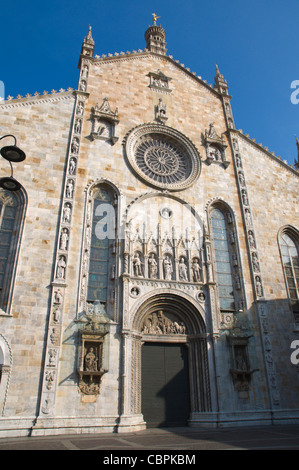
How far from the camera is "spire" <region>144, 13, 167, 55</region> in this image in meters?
23.4

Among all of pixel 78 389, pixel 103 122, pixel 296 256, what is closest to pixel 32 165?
pixel 103 122

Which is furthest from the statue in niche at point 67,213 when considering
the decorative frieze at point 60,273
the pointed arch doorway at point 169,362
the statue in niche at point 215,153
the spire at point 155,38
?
the spire at point 155,38

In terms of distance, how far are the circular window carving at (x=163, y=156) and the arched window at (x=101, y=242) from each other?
7.59 feet

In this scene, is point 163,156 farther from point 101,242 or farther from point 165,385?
point 165,385

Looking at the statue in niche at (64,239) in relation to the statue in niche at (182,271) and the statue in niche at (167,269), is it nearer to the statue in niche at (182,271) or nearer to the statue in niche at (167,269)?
the statue in niche at (167,269)

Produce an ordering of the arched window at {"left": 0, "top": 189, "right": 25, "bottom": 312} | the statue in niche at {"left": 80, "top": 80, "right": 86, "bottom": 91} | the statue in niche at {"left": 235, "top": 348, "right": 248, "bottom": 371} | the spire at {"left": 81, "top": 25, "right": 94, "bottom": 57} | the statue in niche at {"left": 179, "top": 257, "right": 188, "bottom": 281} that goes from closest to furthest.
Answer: the arched window at {"left": 0, "top": 189, "right": 25, "bottom": 312}
the statue in niche at {"left": 235, "top": 348, "right": 248, "bottom": 371}
the statue in niche at {"left": 179, "top": 257, "right": 188, "bottom": 281}
the statue in niche at {"left": 80, "top": 80, "right": 86, "bottom": 91}
the spire at {"left": 81, "top": 25, "right": 94, "bottom": 57}

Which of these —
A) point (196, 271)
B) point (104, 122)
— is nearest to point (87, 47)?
point (104, 122)

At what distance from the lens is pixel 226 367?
15375 mm

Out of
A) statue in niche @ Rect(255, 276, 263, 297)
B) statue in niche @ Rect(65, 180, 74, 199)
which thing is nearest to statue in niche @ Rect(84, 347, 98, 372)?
statue in niche @ Rect(65, 180, 74, 199)

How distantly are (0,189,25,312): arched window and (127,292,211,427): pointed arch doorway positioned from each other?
5.24 m

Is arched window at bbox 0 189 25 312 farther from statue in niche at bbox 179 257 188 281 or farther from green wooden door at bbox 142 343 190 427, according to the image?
statue in niche at bbox 179 257 188 281

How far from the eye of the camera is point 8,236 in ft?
48.8

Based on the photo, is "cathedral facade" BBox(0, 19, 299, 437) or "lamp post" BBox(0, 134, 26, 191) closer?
"lamp post" BBox(0, 134, 26, 191)

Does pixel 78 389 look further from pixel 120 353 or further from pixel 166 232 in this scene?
pixel 166 232
